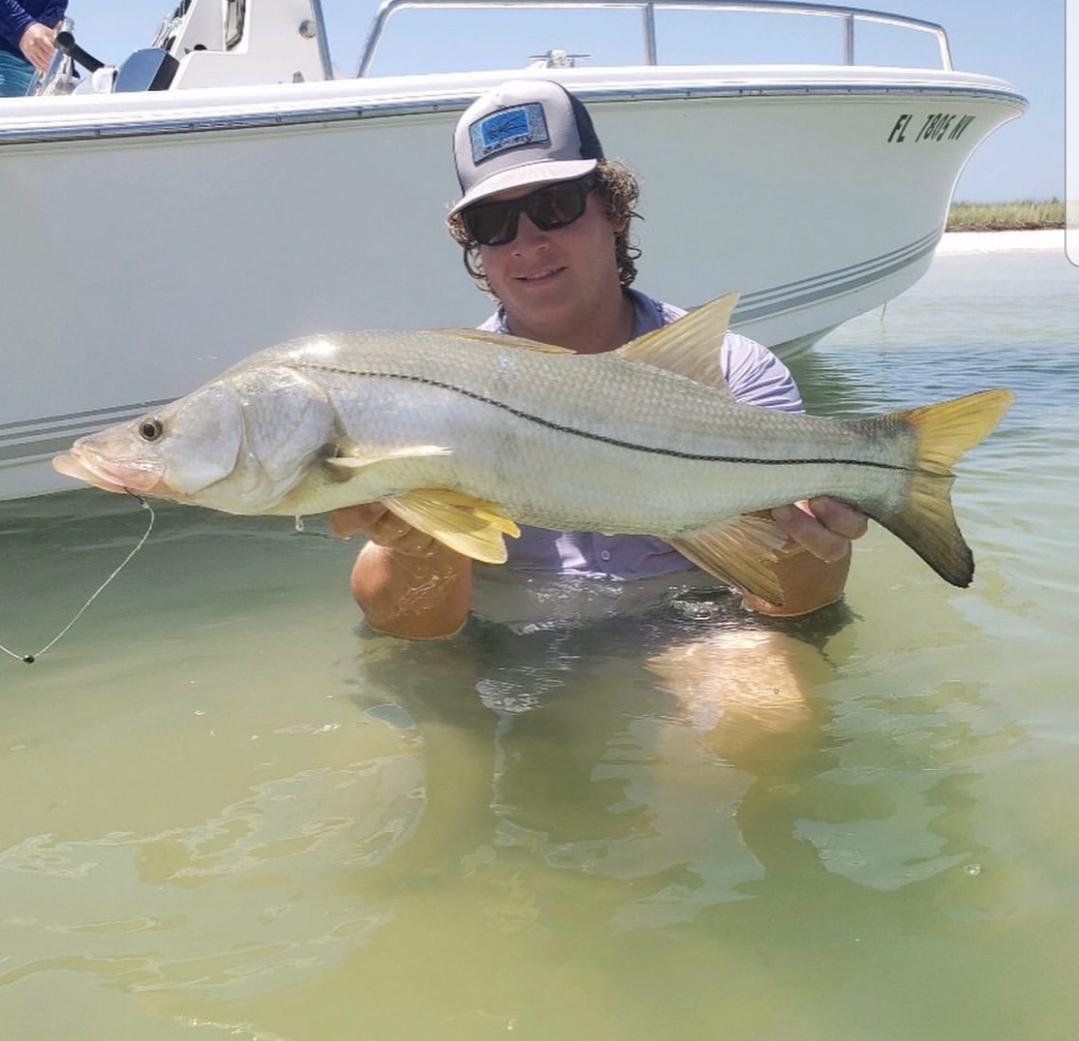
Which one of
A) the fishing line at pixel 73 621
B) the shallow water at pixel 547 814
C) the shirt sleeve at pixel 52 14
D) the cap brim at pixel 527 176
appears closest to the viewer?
the shallow water at pixel 547 814

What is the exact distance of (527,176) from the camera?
8.52 feet

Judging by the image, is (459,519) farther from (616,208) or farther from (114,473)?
(616,208)

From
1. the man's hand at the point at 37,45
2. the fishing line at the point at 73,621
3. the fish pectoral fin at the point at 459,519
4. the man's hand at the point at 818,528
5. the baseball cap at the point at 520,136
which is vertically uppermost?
the man's hand at the point at 37,45

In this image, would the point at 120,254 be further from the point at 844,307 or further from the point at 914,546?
the point at 844,307

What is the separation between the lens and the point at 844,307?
6785 millimetres

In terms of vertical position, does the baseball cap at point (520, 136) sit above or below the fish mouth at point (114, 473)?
above

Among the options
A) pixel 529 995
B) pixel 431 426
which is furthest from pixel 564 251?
pixel 529 995

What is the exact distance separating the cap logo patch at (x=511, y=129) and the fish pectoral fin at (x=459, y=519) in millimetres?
1093

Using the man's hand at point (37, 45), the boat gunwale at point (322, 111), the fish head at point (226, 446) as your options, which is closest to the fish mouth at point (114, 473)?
the fish head at point (226, 446)

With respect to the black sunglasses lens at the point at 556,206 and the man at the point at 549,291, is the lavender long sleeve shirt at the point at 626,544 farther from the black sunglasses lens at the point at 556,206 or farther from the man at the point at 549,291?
the black sunglasses lens at the point at 556,206

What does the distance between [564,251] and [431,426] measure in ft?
2.98

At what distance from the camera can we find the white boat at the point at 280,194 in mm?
4203

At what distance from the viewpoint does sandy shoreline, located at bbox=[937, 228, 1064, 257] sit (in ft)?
105

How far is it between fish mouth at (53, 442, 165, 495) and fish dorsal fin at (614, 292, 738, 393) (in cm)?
93
